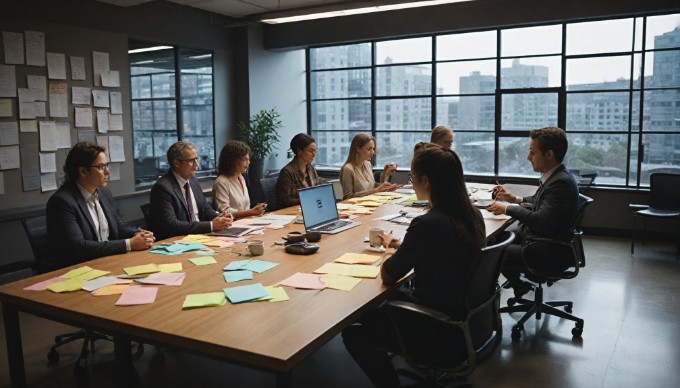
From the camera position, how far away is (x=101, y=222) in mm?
3135

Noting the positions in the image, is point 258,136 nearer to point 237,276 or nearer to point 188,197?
point 188,197

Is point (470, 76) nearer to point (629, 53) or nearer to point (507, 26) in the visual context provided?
point (507, 26)

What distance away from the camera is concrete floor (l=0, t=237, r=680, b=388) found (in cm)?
292

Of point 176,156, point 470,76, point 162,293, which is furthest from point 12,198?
point 470,76

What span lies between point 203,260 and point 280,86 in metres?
6.22

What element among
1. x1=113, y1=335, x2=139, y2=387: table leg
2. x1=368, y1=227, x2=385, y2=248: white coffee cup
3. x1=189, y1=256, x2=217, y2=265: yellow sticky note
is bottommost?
x1=113, y1=335, x2=139, y2=387: table leg

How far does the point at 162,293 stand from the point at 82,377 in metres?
1.21

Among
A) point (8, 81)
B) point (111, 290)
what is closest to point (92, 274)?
point (111, 290)

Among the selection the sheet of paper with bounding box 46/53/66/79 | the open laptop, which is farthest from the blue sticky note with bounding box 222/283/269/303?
the sheet of paper with bounding box 46/53/66/79

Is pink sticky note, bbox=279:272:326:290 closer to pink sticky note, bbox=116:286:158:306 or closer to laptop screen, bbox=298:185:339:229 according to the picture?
pink sticky note, bbox=116:286:158:306

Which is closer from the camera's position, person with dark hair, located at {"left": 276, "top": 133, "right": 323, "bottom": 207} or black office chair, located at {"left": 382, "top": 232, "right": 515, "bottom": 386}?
black office chair, located at {"left": 382, "top": 232, "right": 515, "bottom": 386}

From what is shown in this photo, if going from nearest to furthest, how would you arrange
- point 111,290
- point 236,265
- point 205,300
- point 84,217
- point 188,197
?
point 205,300, point 111,290, point 236,265, point 84,217, point 188,197

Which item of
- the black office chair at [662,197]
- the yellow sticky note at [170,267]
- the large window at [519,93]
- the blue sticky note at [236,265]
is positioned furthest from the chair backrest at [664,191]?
the yellow sticky note at [170,267]

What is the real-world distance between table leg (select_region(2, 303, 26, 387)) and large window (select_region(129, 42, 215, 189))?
4486 millimetres
